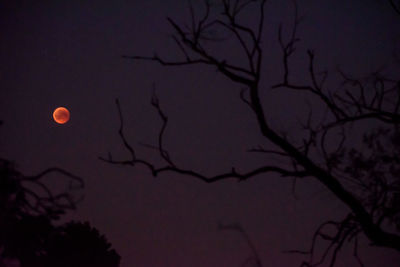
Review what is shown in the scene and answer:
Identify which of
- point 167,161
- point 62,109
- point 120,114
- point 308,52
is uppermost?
point 62,109

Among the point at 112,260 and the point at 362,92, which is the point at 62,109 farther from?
the point at 362,92

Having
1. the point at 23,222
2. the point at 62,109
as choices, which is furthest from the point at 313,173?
the point at 62,109

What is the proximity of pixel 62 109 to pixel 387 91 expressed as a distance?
2216 centimetres

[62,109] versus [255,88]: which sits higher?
[62,109]

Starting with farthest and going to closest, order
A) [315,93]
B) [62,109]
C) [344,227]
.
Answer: [62,109], [315,93], [344,227]

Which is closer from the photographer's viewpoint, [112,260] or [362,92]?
[362,92]

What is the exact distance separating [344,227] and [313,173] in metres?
1.03

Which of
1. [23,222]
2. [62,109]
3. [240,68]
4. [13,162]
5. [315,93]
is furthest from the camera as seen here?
[62,109]

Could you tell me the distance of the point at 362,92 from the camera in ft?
25.9

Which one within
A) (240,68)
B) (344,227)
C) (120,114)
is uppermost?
(240,68)

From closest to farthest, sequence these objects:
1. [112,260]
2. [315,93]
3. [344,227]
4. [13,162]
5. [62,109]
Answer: [13,162] → [344,227] → [315,93] → [112,260] → [62,109]

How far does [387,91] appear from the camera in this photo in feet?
26.8

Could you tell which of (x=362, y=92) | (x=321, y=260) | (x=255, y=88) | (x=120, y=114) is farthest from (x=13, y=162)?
(x=362, y=92)

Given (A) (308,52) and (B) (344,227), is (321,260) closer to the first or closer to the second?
(B) (344,227)
